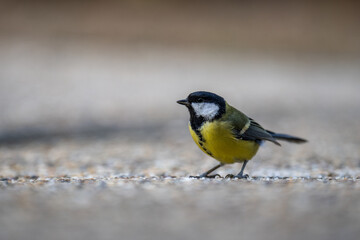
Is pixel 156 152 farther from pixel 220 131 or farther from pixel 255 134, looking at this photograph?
pixel 220 131

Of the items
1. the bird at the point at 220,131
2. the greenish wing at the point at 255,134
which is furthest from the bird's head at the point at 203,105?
the greenish wing at the point at 255,134

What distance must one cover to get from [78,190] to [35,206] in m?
0.45

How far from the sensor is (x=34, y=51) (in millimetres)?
14133

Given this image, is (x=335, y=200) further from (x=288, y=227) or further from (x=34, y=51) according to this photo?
(x=34, y=51)

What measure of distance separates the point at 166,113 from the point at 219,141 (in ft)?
16.3

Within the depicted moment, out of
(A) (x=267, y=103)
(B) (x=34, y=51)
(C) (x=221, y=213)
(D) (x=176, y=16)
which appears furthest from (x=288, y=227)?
(D) (x=176, y=16)

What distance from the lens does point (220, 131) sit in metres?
4.02

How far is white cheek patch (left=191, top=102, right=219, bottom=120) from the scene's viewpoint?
13.6 feet

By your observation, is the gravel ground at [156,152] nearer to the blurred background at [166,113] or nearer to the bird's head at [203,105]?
the blurred background at [166,113]

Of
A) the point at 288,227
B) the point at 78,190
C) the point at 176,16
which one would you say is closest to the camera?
the point at 288,227

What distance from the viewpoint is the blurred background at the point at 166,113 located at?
2852mm

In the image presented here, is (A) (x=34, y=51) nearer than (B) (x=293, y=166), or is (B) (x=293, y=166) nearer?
(B) (x=293, y=166)

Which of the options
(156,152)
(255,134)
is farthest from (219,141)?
(156,152)

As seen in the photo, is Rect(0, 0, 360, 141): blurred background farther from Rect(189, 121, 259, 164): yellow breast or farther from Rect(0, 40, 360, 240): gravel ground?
Rect(189, 121, 259, 164): yellow breast
